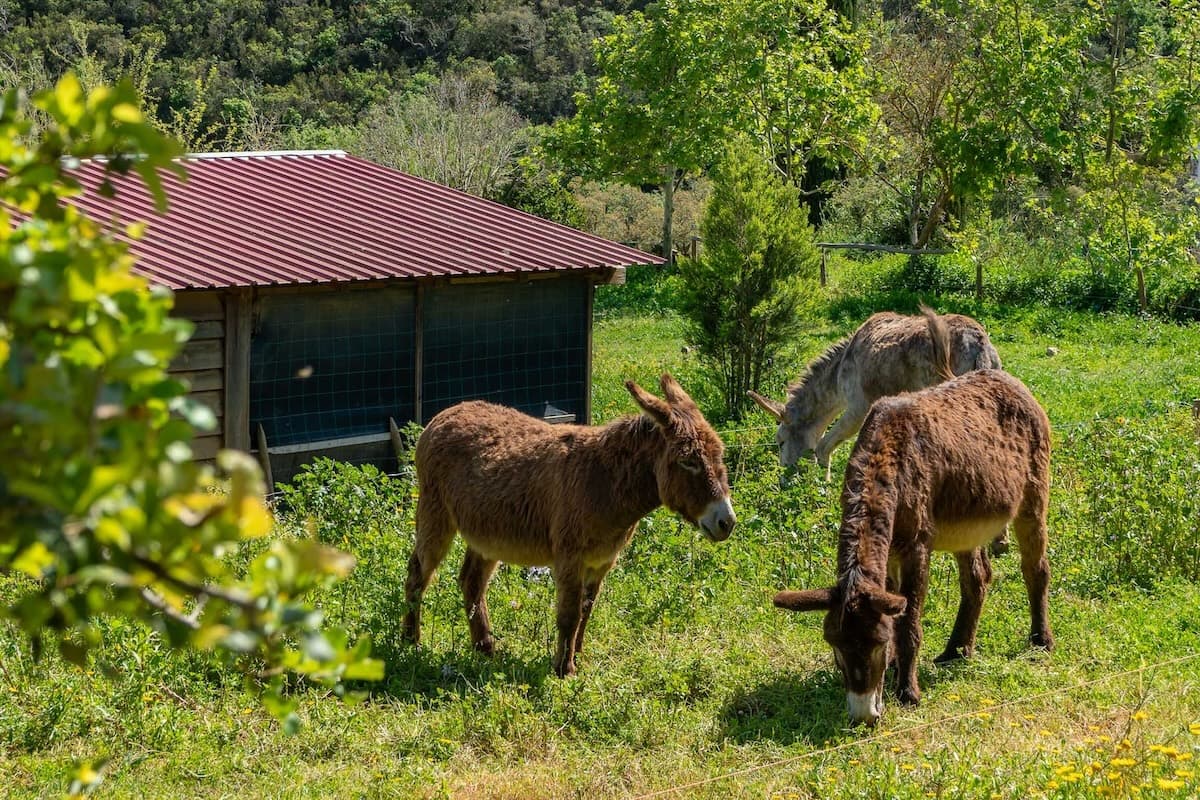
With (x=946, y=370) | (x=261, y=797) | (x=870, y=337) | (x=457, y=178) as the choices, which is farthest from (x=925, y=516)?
(x=457, y=178)

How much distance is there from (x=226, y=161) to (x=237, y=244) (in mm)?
3077

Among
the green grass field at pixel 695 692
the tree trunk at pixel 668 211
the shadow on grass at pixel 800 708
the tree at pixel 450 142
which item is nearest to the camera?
the green grass field at pixel 695 692

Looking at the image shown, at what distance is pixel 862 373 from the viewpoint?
41.9ft

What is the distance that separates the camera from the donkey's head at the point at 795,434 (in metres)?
13.5

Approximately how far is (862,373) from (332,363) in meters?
5.25

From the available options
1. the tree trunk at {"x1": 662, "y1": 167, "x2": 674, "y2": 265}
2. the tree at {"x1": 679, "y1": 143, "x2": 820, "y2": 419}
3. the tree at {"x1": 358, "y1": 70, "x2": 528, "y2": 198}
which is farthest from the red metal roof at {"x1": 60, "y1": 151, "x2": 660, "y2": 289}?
the tree at {"x1": 358, "y1": 70, "x2": 528, "y2": 198}

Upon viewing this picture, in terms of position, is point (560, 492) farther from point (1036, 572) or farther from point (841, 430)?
point (841, 430)

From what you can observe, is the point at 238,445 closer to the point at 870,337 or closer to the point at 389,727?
the point at 389,727

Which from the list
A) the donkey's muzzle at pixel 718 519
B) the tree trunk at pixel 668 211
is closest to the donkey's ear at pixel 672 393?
the donkey's muzzle at pixel 718 519

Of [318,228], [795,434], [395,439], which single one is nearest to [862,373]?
[795,434]

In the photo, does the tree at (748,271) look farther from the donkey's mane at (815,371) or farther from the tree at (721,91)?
the tree at (721,91)

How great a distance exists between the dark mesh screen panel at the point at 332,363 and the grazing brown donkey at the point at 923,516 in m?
6.15

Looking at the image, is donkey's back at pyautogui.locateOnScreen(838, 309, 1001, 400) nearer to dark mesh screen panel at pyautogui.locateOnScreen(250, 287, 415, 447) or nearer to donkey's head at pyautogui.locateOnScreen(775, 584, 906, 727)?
dark mesh screen panel at pyautogui.locateOnScreen(250, 287, 415, 447)

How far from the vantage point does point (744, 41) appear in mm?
24562
